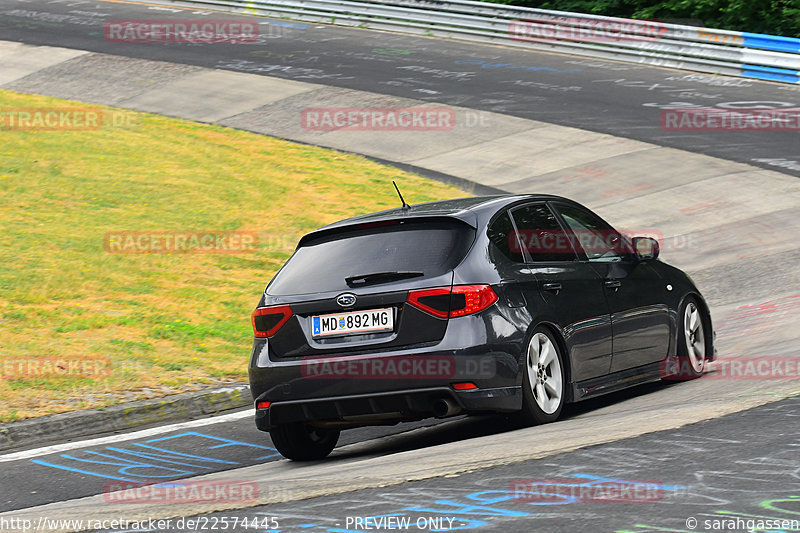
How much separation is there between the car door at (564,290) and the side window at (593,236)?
175mm

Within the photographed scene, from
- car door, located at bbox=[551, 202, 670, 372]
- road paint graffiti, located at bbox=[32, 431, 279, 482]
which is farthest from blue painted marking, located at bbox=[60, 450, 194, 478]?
car door, located at bbox=[551, 202, 670, 372]

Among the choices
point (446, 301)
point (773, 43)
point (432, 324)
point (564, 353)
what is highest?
point (773, 43)

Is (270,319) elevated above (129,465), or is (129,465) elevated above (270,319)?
(270,319)

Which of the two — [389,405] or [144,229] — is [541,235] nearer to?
[389,405]

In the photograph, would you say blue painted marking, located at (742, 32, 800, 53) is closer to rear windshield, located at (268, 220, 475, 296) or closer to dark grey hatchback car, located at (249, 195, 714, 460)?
dark grey hatchback car, located at (249, 195, 714, 460)

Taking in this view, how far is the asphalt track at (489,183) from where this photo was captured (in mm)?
6410

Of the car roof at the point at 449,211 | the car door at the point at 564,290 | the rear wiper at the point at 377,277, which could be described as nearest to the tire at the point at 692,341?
the car door at the point at 564,290

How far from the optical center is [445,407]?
22.5ft

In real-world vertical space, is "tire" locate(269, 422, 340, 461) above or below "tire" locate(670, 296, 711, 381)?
below

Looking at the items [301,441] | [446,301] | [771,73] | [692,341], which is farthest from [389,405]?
[771,73]

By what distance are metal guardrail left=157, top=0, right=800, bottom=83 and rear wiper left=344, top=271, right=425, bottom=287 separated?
1940cm

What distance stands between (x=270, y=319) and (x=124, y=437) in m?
1.89

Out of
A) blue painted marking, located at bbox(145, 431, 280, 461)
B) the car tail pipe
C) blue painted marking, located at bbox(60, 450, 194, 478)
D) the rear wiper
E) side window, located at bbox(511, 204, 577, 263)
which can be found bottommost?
blue painted marking, located at bbox(145, 431, 280, 461)

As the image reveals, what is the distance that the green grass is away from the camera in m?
10.2
